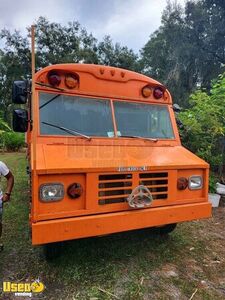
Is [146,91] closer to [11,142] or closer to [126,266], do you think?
[126,266]

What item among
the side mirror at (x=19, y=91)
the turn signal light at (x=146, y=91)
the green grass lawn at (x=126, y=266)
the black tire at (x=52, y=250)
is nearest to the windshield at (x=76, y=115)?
the side mirror at (x=19, y=91)

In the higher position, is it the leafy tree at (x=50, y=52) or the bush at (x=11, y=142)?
the leafy tree at (x=50, y=52)

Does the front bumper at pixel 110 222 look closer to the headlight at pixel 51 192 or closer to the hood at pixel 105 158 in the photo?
the headlight at pixel 51 192

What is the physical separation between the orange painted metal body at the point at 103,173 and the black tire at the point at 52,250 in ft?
2.29

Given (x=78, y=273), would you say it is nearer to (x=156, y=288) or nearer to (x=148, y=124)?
(x=156, y=288)

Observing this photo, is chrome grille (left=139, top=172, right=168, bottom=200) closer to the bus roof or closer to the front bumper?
the front bumper

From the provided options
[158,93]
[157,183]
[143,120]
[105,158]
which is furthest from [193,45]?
[105,158]

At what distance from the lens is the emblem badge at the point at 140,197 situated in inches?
135

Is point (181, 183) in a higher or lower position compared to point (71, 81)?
lower

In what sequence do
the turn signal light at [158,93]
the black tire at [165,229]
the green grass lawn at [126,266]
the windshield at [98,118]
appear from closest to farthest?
the green grass lawn at [126,266]
the windshield at [98,118]
the black tire at [165,229]
the turn signal light at [158,93]

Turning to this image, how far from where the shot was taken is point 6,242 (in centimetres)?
450

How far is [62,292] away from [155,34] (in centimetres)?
2588

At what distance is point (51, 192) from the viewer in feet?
10.2

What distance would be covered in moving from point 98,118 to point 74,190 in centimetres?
144
